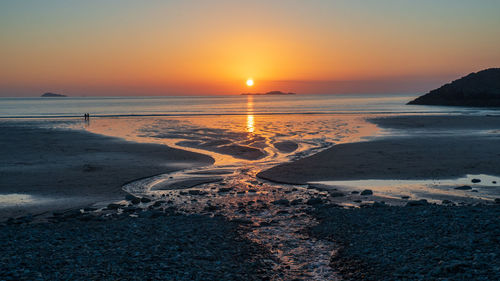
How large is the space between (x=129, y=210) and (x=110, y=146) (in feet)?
66.6

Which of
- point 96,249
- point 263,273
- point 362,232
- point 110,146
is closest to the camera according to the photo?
point 263,273

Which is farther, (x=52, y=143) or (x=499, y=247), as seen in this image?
(x=52, y=143)

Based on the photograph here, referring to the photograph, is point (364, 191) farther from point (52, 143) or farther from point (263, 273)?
point (52, 143)

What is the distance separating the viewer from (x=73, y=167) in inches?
981

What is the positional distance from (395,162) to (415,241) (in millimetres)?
15366

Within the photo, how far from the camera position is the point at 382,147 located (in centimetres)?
3231

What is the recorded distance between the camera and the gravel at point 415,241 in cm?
922

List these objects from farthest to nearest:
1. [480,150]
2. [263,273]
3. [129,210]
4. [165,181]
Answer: [480,150] → [165,181] → [129,210] → [263,273]

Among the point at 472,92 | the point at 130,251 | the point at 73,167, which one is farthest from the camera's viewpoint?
the point at 472,92

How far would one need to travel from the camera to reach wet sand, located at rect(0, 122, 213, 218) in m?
17.8

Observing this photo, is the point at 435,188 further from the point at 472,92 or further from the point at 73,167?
the point at 472,92

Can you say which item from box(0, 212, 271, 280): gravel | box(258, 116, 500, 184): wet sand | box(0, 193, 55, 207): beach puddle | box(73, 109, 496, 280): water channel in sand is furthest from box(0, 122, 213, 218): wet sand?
box(258, 116, 500, 184): wet sand

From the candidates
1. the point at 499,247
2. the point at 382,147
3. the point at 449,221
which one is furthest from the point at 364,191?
the point at 382,147

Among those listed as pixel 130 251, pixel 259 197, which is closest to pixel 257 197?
pixel 259 197
